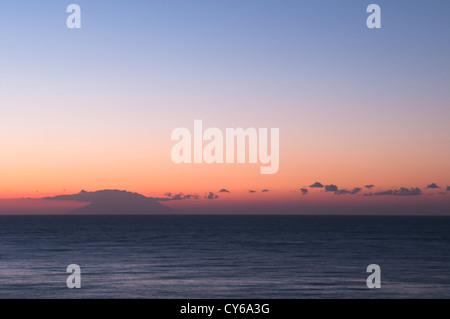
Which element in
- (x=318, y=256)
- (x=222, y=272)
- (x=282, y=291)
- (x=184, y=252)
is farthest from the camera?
(x=184, y=252)

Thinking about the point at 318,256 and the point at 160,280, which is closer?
the point at 160,280

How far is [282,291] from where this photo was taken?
3553 cm

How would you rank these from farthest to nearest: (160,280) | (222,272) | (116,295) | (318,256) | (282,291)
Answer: (318,256)
(222,272)
(160,280)
(282,291)
(116,295)

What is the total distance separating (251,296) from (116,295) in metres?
9.02

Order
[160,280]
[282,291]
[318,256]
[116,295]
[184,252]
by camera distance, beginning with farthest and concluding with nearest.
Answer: [184,252]
[318,256]
[160,280]
[282,291]
[116,295]

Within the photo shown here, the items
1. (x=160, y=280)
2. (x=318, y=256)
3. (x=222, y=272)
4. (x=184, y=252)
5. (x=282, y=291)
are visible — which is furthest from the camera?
(x=184, y=252)
